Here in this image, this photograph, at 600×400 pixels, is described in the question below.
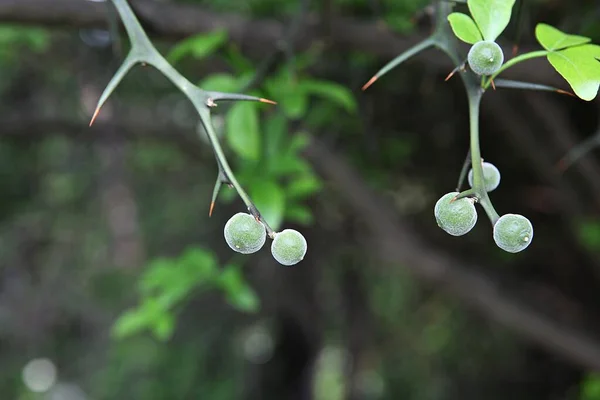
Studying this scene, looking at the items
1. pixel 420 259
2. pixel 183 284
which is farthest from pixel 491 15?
pixel 420 259

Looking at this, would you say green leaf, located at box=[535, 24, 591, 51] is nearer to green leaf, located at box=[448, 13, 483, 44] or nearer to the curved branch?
green leaf, located at box=[448, 13, 483, 44]

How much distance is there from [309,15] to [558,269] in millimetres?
1445

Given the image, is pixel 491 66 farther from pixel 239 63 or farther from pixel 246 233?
pixel 239 63

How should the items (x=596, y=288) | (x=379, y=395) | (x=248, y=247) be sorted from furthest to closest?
Answer: 1. (x=379, y=395)
2. (x=596, y=288)
3. (x=248, y=247)

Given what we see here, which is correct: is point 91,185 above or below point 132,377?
above

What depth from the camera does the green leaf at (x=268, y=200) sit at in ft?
2.97

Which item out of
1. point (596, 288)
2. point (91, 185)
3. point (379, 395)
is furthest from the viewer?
point (379, 395)

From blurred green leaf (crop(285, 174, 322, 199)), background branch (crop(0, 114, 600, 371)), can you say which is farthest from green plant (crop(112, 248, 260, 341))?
background branch (crop(0, 114, 600, 371))

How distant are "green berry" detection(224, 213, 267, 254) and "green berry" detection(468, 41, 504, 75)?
0.18m

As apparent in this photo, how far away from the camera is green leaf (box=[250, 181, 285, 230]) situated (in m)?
0.90

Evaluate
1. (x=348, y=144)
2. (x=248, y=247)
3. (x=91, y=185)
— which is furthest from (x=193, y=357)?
(x=248, y=247)

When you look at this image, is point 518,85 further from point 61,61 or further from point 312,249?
point 312,249

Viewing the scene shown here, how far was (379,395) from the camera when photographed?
11.9ft

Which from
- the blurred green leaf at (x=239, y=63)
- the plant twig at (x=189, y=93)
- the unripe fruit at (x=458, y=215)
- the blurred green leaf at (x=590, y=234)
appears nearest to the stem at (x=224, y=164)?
the plant twig at (x=189, y=93)
